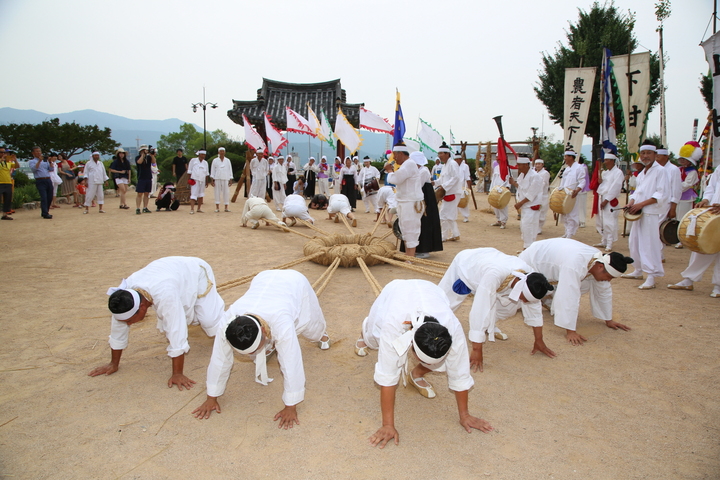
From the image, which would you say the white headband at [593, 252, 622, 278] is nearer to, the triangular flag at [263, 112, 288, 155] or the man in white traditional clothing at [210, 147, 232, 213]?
the man in white traditional clothing at [210, 147, 232, 213]

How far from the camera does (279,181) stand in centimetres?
1233

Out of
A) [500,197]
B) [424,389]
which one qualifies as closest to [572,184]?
[500,197]

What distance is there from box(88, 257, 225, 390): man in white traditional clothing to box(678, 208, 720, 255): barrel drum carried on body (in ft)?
15.7

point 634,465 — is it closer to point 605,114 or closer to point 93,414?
point 93,414

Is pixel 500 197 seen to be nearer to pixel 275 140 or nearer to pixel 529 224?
pixel 529 224

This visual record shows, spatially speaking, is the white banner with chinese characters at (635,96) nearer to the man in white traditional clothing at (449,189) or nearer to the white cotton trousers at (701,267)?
the man in white traditional clothing at (449,189)

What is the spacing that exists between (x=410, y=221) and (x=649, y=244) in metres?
2.96

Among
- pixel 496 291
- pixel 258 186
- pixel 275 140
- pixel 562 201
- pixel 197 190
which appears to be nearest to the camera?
pixel 496 291

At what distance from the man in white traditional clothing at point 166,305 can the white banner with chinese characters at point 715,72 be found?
20.0 feet

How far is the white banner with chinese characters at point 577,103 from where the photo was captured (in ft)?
29.5

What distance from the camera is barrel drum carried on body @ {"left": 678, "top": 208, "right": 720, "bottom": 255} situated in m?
4.54

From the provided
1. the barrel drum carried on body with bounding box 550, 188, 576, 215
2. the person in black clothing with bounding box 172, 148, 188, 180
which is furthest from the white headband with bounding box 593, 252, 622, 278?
the person in black clothing with bounding box 172, 148, 188, 180

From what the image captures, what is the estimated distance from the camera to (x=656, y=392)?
2.90 metres

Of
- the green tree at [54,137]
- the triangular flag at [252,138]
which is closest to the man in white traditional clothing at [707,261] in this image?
the triangular flag at [252,138]
